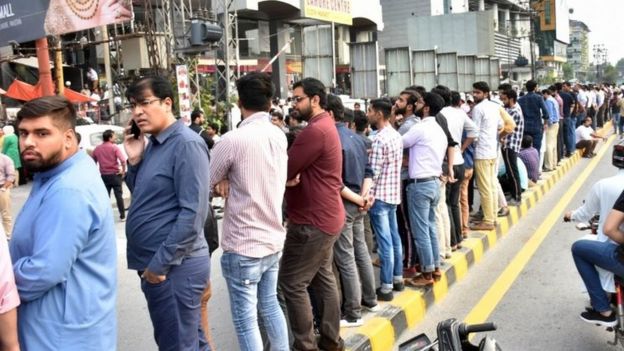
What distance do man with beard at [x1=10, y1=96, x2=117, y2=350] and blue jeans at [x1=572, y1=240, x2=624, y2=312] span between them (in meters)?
3.12

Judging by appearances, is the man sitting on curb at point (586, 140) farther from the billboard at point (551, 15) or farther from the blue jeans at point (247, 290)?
the billboard at point (551, 15)

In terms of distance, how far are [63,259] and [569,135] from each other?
14.1m

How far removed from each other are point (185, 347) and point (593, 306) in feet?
8.93

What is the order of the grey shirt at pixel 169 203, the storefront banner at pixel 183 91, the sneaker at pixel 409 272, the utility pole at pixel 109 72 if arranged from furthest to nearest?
the utility pole at pixel 109 72 → the storefront banner at pixel 183 91 → the sneaker at pixel 409 272 → the grey shirt at pixel 169 203

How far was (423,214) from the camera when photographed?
5.27 metres

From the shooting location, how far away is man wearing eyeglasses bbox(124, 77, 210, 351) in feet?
9.43

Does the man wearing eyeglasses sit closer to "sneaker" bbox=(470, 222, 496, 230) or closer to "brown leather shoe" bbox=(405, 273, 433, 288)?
"brown leather shoe" bbox=(405, 273, 433, 288)

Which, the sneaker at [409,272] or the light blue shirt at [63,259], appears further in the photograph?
the sneaker at [409,272]

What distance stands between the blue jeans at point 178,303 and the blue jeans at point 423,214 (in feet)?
8.61

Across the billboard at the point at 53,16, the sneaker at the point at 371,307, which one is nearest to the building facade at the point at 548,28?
the billboard at the point at 53,16

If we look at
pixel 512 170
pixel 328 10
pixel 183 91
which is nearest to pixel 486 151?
pixel 512 170

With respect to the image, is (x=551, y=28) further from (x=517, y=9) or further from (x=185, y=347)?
(x=185, y=347)

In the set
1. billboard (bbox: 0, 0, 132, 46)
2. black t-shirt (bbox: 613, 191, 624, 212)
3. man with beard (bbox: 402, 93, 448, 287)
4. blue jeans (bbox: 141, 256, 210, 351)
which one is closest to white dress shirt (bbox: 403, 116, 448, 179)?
man with beard (bbox: 402, 93, 448, 287)

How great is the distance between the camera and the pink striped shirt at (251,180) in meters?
3.19
